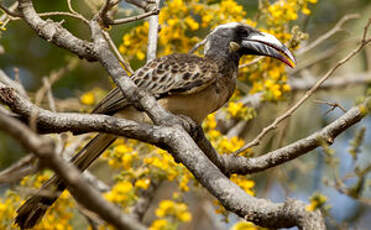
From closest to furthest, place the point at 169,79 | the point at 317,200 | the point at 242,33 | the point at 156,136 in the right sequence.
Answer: the point at 317,200 < the point at 156,136 < the point at 169,79 < the point at 242,33

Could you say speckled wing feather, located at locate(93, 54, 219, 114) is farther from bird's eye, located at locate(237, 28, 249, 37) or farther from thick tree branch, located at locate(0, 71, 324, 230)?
thick tree branch, located at locate(0, 71, 324, 230)

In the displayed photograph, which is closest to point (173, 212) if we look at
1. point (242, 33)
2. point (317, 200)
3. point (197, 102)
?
point (317, 200)

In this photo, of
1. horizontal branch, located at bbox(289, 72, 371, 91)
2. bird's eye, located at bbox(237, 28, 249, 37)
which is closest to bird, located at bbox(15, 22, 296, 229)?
bird's eye, located at bbox(237, 28, 249, 37)

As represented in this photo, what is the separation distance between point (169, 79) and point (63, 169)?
2.22 metres

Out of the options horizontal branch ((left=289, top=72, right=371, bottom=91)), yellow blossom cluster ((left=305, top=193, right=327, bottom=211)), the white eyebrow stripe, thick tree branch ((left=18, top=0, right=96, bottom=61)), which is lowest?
horizontal branch ((left=289, top=72, right=371, bottom=91))

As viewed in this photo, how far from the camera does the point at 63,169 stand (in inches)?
63.9

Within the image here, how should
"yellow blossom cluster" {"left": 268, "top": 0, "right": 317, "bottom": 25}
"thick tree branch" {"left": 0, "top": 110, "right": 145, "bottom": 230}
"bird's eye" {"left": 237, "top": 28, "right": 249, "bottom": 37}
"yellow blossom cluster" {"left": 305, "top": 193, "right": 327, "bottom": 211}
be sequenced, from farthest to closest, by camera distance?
"yellow blossom cluster" {"left": 268, "top": 0, "right": 317, "bottom": 25} < "bird's eye" {"left": 237, "top": 28, "right": 249, "bottom": 37} < "yellow blossom cluster" {"left": 305, "top": 193, "right": 327, "bottom": 211} < "thick tree branch" {"left": 0, "top": 110, "right": 145, "bottom": 230}

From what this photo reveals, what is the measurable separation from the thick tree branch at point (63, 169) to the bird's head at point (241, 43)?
2.53 metres

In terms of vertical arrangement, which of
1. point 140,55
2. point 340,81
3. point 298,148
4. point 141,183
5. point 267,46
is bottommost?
point 340,81

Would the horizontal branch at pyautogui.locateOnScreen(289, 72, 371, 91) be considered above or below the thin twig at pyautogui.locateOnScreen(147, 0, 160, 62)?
below

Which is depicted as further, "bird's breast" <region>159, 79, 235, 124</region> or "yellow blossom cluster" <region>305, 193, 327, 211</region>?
"bird's breast" <region>159, 79, 235, 124</region>

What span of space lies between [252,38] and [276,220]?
7.11ft

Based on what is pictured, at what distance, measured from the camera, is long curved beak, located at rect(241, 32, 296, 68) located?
153 inches

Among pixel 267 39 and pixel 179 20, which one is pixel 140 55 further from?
pixel 267 39
